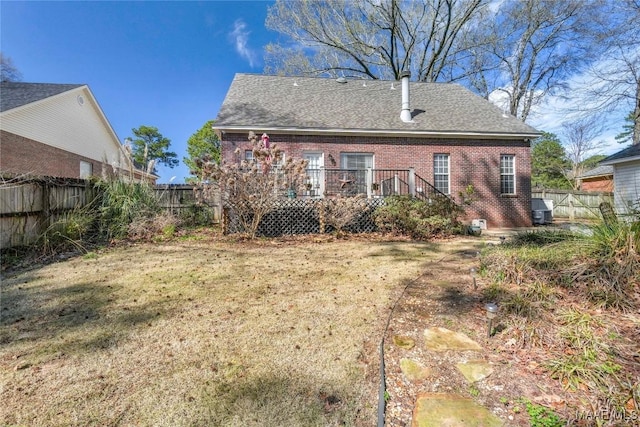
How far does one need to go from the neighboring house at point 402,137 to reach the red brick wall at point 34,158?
25.7 feet

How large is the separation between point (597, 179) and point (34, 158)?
32.7 m

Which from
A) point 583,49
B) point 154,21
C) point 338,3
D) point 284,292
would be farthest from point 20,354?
point 583,49

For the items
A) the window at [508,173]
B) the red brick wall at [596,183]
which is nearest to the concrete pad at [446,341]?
the window at [508,173]

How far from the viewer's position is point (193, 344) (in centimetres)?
222

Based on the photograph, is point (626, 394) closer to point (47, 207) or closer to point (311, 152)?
point (47, 207)

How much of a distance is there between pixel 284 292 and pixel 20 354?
217cm

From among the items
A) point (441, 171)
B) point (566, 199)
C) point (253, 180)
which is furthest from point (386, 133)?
point (566, 199)

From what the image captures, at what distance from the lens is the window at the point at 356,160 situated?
1059 cm

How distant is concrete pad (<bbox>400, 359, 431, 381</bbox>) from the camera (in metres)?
1.83

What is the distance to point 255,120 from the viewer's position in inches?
399

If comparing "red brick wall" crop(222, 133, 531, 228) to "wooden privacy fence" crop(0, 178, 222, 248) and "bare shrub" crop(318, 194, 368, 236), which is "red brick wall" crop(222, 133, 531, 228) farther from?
"wooden privacy fence" crop(0, 178, 222, 248)

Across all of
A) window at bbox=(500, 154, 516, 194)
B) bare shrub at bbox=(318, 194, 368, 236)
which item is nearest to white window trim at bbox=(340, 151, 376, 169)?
bare shrub at bbox=(318, 194, 368, 236)

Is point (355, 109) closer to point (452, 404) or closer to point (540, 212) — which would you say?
point (540, 212)

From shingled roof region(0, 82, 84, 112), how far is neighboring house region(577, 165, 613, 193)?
30233 mm
